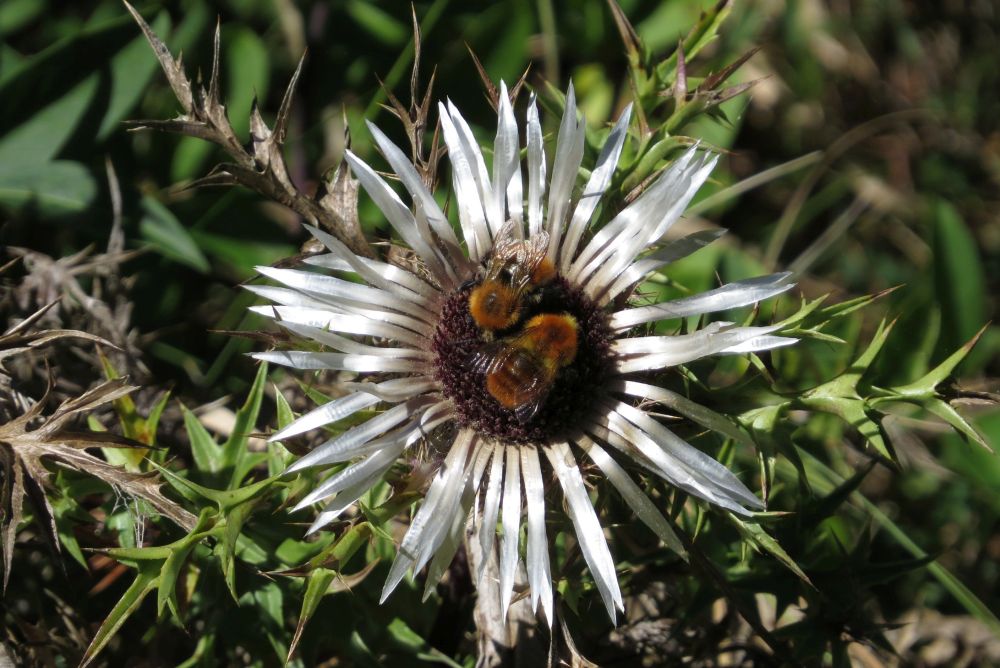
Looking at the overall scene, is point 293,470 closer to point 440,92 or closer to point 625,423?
point 625,423

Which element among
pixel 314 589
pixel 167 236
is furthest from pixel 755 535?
pixel 167 236

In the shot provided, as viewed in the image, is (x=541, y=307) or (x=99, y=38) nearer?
(x=541, y=307)

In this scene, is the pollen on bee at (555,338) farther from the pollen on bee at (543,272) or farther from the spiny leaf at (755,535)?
the spiny leaf at (755,535)

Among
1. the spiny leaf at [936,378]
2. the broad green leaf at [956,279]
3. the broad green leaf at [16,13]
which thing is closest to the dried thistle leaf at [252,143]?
the spiny leaf at [936,378]

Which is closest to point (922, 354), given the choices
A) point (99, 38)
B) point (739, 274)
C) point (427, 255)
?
point (739, 274)

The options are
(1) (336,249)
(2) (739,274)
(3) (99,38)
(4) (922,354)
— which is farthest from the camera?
(2) (739,274)

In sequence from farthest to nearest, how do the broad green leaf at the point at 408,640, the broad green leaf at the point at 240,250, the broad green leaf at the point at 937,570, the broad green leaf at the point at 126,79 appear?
the broad green leaf at the point at 240,250
the broad green leaf at the point at 126,79
the broad green leaf at the point at 937,570
the broad green leaf at the point at 408,640

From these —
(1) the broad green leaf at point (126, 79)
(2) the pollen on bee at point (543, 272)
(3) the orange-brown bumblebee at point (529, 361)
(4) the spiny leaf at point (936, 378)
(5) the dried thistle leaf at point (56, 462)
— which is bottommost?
(5) the dried thistle leaf at point (56, 462)

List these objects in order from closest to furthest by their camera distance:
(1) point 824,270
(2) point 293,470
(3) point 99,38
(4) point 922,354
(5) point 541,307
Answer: (2) point 293,470 < (5) point 541,307 < (3) point 99,38 < (4) point 922,354 < (1) point 824,270
